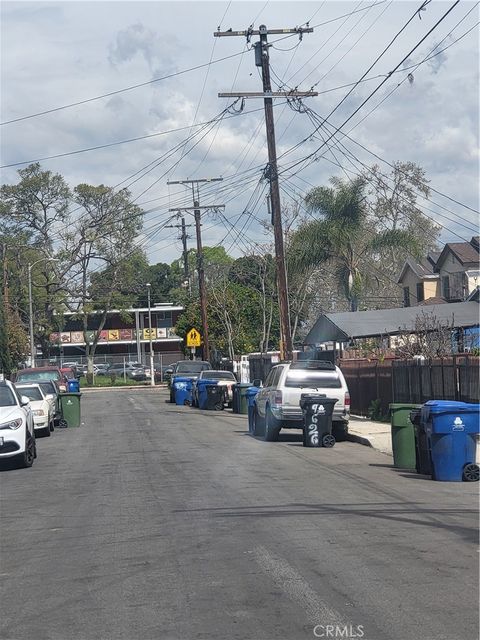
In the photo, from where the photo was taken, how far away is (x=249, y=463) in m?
17.2

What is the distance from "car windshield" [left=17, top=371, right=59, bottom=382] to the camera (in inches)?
1426

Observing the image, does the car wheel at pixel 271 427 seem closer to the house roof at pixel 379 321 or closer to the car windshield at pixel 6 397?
the car windshield at pixel 6 397

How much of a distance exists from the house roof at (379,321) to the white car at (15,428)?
1852 cm

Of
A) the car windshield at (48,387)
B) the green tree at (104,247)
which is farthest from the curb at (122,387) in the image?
the car windshield at (48,387)

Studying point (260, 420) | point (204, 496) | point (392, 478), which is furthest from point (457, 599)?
point (260, 420)

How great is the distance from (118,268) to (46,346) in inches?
381

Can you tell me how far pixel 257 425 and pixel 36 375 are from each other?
15.6 metres

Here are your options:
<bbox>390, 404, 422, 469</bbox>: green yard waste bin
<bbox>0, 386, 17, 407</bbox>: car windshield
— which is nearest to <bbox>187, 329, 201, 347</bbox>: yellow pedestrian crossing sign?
<bbox>0, 386, 17, 407</bbox>: car windshield

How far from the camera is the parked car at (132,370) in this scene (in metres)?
80.1

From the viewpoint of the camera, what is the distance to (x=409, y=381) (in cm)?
2570

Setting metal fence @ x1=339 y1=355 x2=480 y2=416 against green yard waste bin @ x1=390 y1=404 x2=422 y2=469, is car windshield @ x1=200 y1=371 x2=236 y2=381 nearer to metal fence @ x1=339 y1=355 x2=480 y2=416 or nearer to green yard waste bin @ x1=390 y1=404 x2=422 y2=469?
metal fence @ x1=339 y1=355 x2=480 y2=416

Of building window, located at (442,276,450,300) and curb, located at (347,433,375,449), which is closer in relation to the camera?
curb, located at (347,433,375,449)

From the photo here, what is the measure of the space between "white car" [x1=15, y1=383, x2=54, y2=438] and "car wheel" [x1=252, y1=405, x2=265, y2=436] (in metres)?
5.78

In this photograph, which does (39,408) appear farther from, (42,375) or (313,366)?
(42,375)
